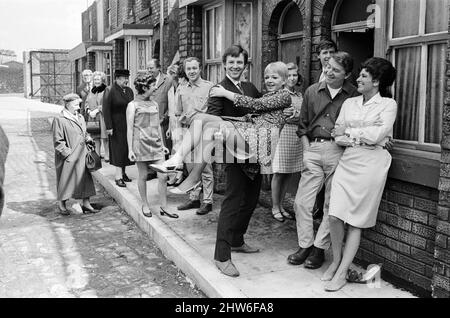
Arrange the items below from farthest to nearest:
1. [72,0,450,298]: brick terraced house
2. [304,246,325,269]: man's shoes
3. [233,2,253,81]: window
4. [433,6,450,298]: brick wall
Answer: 1. [233,2,253,81]: window
2. [304,246,325,269]: man's shoes
3. [72,0,450,298]: brick terraced house
4. [433,6,450,298]: brick wall

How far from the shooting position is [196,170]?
4641 millimetres

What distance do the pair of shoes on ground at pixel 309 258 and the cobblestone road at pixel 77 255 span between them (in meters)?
0.91

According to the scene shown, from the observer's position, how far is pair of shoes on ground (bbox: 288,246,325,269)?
178 inches

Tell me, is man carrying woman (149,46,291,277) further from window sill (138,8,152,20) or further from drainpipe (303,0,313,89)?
window sill (138,8,152,20)

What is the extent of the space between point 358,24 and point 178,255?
3065 millimetres

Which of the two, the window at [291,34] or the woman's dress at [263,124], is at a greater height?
the window at [291,34]

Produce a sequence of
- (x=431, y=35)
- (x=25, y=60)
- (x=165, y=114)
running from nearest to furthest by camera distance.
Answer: (x=431, y=35) < (x=165, y=114) < (x=25, y=60)

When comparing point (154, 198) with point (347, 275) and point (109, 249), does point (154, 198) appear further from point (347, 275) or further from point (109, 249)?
point (347, 275)

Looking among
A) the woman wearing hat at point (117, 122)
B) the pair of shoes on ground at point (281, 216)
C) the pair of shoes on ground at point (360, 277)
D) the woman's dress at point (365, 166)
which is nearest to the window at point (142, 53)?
the woman wearing hat at point (117, 122)

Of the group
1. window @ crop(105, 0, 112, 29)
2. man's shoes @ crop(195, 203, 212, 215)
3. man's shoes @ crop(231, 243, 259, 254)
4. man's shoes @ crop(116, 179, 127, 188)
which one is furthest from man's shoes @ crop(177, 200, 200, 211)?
window @ crop(105, 0, 112, 29)

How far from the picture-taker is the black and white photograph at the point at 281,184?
3963 mm

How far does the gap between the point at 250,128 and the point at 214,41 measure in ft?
14.1

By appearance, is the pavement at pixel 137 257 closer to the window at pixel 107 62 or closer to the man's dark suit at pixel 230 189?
the man's dark suit at pixel 230 189

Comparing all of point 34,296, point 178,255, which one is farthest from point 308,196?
point 34,296
